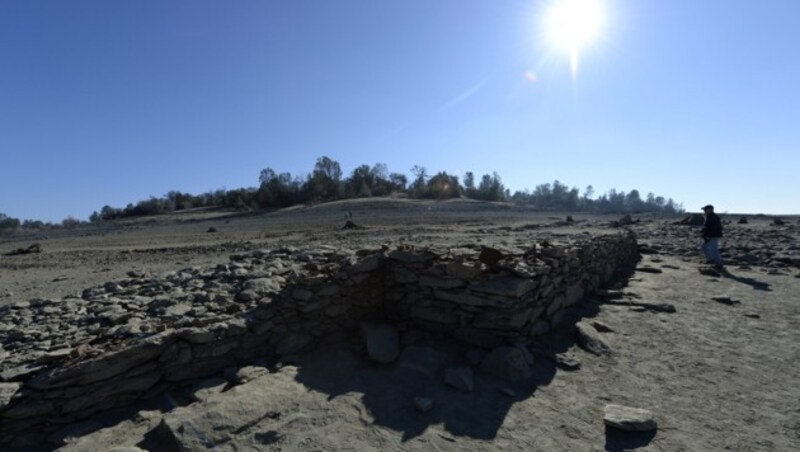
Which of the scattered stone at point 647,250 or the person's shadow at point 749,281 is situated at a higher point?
the scattered stone at point 647,250

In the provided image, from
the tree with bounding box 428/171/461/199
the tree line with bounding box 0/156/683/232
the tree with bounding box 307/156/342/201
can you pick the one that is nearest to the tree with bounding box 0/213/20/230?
the tree line with bounding box 0/156/683/232

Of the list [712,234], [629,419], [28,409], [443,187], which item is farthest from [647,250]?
[443,187]

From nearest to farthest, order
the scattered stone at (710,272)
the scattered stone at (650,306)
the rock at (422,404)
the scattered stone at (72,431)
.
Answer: the scattered stone at (72,431), the rock at (422,404), the scattered stone at (650,306), the scattered stone at (710,272)

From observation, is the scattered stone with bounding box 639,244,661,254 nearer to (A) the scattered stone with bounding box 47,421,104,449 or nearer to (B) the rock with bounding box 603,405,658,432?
(B) the rock with bounding box 603,405,658,432

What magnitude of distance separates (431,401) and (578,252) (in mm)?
5080

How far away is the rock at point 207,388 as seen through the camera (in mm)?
4676

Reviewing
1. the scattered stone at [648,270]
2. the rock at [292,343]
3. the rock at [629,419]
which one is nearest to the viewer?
the rock at [629,419]

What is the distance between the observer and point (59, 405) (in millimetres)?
4195

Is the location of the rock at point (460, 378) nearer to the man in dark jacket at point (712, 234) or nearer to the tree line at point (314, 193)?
the man in dark jacket at point (712, 234)

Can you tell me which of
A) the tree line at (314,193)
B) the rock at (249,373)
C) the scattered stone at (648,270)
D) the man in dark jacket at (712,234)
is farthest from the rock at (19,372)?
the tree line at (314,193)

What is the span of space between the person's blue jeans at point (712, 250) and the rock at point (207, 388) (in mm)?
14567

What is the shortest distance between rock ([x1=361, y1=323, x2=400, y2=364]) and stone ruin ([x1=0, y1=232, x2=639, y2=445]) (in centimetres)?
30

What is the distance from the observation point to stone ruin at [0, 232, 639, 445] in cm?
432

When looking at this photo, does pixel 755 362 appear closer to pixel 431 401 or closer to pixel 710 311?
pixel 710 311
